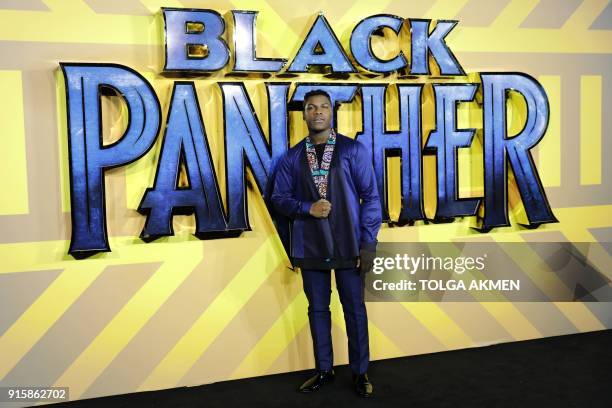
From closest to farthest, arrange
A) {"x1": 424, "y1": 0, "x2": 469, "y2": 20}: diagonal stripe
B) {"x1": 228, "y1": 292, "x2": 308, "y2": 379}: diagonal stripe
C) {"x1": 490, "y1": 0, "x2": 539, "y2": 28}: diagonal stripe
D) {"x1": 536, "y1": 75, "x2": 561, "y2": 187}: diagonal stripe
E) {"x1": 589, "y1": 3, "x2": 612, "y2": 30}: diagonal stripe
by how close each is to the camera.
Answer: {"x1": 228, "y1": 292, "x2": 308, "y2": 379}: diagonal stripe → {"x1": 424, "y1": 0, "x2": 469, "y2": 20}: diagonal stripe → {"x1": 490, "y1": 0, "x2": 539, "y2": 28}: diagonal stripe → {"x1": 536, "y1": 75, "x2": 561, "y2": 187}: diagonal stripe → {"x1": 589, "y1": 3, "x2": 612, "y2": 30}: diagonal stripe

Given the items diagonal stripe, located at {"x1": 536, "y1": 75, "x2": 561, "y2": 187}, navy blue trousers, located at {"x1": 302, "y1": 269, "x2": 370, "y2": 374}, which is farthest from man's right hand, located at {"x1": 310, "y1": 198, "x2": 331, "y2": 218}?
diagonal stripe, located at {"x1": 536, "y1": 75, "x2": 561, "y2": 187}

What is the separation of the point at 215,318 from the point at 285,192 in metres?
0.86

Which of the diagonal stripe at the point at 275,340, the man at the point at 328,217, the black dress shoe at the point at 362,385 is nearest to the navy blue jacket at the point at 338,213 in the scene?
the man at the point at 328,217

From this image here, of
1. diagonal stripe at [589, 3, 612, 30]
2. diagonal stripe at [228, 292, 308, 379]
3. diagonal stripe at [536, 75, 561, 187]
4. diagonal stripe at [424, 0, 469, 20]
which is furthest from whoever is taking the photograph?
diagonal stripe at [589, 3, 612, 30]

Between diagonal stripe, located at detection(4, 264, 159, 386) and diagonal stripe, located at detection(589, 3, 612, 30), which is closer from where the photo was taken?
diagonal stripe, located at detection(4, 264, 159, 386)

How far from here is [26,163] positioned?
3129 mm

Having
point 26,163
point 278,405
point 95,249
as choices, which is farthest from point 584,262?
point 26,163

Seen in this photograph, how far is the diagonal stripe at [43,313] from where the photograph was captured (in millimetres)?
3162

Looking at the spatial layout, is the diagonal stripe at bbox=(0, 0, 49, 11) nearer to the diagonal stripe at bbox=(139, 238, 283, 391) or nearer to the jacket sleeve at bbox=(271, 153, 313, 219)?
the jacket sleeve at bbox=(271, 153, 313, 219)

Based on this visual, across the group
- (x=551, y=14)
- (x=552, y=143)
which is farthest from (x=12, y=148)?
(x=551, y=14)

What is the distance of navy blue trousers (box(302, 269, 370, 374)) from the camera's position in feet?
10.7

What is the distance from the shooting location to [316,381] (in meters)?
3.33

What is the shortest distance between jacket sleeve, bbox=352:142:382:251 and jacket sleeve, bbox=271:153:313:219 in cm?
29

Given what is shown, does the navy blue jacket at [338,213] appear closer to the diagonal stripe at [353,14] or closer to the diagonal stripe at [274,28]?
the diagonal stripe at [274,28]
